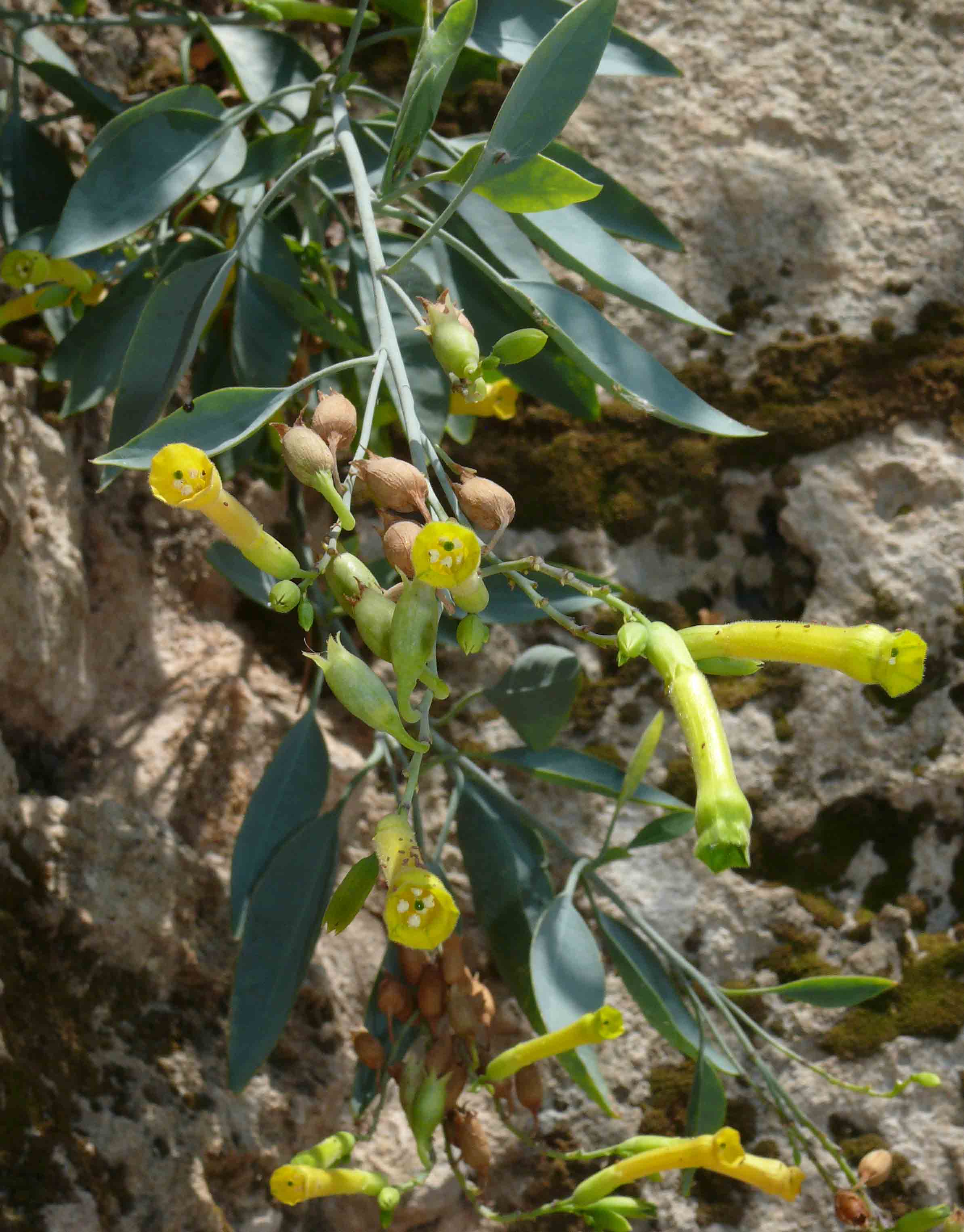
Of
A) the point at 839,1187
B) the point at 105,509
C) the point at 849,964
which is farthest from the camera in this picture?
the point at 105,509

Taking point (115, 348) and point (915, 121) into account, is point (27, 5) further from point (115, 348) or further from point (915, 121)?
point (915, 121)

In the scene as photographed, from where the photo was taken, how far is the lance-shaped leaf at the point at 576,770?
130cm

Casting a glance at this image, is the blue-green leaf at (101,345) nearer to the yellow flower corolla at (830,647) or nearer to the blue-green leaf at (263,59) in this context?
the blue-green leaf at (263,59)

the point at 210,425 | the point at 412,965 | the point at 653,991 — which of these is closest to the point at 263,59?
the point at 210,425

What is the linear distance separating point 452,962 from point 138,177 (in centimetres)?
84

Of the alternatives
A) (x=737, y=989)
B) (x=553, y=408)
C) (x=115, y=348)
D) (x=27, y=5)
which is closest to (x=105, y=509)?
(x=115, y=348)

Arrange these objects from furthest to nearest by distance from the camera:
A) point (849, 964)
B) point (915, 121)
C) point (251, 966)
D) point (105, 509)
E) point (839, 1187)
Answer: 1. point (915, 121)
2. point (105, 509)
3. point (849, 964)
4. point (839, 1187)
5. point (251, 966)

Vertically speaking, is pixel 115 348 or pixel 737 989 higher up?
pixel 115 348

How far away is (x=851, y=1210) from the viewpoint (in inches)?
44.3

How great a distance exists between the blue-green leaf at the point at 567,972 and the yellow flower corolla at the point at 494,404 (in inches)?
21.6

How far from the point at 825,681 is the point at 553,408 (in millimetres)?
521

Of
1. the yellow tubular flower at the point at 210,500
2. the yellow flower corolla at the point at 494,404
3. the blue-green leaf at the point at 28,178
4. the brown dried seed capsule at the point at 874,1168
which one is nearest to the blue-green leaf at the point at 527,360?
the yellow flower corolla at the point at 494,404

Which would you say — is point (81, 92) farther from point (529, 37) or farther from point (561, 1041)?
point (561, 1041)

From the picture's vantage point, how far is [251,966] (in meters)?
1.15
